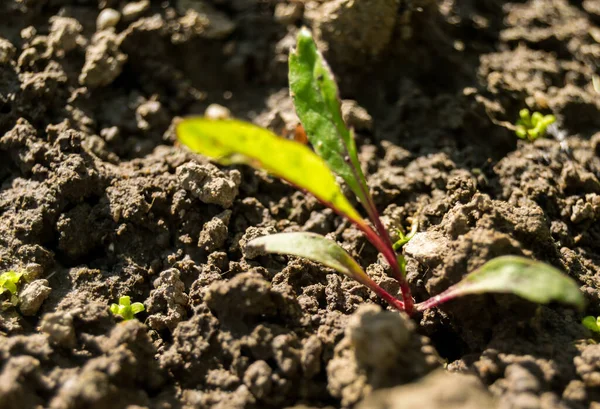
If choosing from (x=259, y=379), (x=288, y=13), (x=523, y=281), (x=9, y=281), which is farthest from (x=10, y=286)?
(x=288, y=13)

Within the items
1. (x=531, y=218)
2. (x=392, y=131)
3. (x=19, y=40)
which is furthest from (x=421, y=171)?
(x=19, y=40)

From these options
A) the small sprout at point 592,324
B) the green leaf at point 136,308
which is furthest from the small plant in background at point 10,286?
the small sprout at point 592,324

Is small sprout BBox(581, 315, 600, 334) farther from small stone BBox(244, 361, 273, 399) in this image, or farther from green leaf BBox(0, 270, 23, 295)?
green leaf BBox(0, 270, 23, 295)

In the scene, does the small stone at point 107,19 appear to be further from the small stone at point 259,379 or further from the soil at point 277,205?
the small stone at point 259,379

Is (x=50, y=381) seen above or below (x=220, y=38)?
below

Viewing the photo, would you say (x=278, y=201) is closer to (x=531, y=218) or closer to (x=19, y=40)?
(x=531, y=218)

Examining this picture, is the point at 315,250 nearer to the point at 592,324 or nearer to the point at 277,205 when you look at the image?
the point at 277,205
